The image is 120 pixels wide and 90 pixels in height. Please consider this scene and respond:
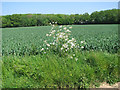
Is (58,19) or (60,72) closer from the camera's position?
(60,72)

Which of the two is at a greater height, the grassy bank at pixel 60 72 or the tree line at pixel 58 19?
the tree line at pixel 58 19

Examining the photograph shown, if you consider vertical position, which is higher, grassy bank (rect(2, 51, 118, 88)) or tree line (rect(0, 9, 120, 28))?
tree line (rect(0, 9, 120, 28))

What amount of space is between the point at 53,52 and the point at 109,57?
2180mm

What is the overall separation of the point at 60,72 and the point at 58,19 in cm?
3308

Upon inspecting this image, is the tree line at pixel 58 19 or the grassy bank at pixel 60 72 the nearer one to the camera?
the grassy bank at pixel 60 72

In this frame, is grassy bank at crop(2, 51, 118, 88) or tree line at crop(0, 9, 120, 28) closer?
grassy bank at crop(2, 51, 118, 88)

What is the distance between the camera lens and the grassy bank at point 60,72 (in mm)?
3699

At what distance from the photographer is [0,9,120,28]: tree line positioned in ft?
120

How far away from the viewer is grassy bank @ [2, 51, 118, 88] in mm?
3699

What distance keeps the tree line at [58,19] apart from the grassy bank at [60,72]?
3222 cm

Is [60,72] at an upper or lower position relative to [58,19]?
lower

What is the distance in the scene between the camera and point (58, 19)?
119 feet

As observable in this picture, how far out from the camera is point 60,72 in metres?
3.96

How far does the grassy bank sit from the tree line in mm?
32224
